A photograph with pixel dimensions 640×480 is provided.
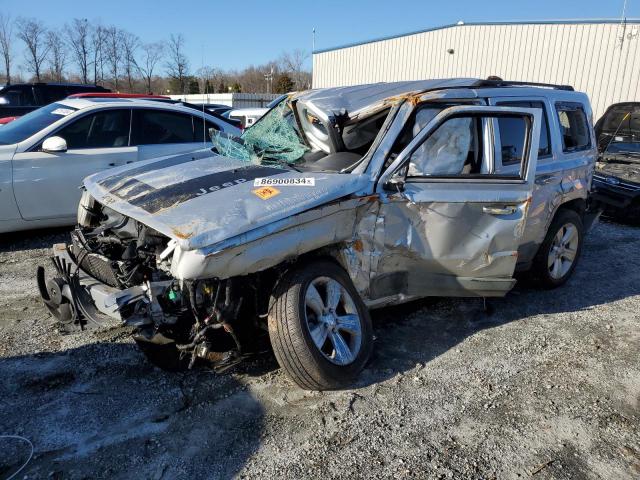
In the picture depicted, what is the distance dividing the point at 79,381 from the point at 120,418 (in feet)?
1.78

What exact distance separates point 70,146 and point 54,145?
631 millimetres

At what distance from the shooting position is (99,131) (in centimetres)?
612

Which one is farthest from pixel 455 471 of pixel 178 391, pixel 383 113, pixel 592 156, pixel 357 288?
pixel 592 156

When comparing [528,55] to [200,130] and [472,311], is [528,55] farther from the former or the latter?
[472,311]

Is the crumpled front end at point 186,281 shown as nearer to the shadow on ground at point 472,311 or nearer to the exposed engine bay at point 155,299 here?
the exposed engine bay at point 155,299

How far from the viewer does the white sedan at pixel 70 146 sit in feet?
18.1

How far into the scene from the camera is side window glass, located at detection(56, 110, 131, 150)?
594cm

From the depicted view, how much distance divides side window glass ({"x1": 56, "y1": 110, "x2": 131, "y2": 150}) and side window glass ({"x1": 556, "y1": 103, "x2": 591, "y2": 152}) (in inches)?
189

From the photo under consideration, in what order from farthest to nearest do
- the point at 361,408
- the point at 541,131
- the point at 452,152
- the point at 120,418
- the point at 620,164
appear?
1. the point at 620,164
2. the point at 541,131
3. the point at 452,152
4. the point at 361,408
5. the point at 120,418

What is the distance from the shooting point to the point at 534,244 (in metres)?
4.70

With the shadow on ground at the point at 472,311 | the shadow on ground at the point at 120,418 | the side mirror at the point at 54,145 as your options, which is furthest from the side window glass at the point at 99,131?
the shadow on ground at the point at 472,311

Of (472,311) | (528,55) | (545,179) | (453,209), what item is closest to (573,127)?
(545,179)

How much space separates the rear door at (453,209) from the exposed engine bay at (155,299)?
1.03 m

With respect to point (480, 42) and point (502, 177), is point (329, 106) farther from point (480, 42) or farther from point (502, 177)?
point (480, 42)
